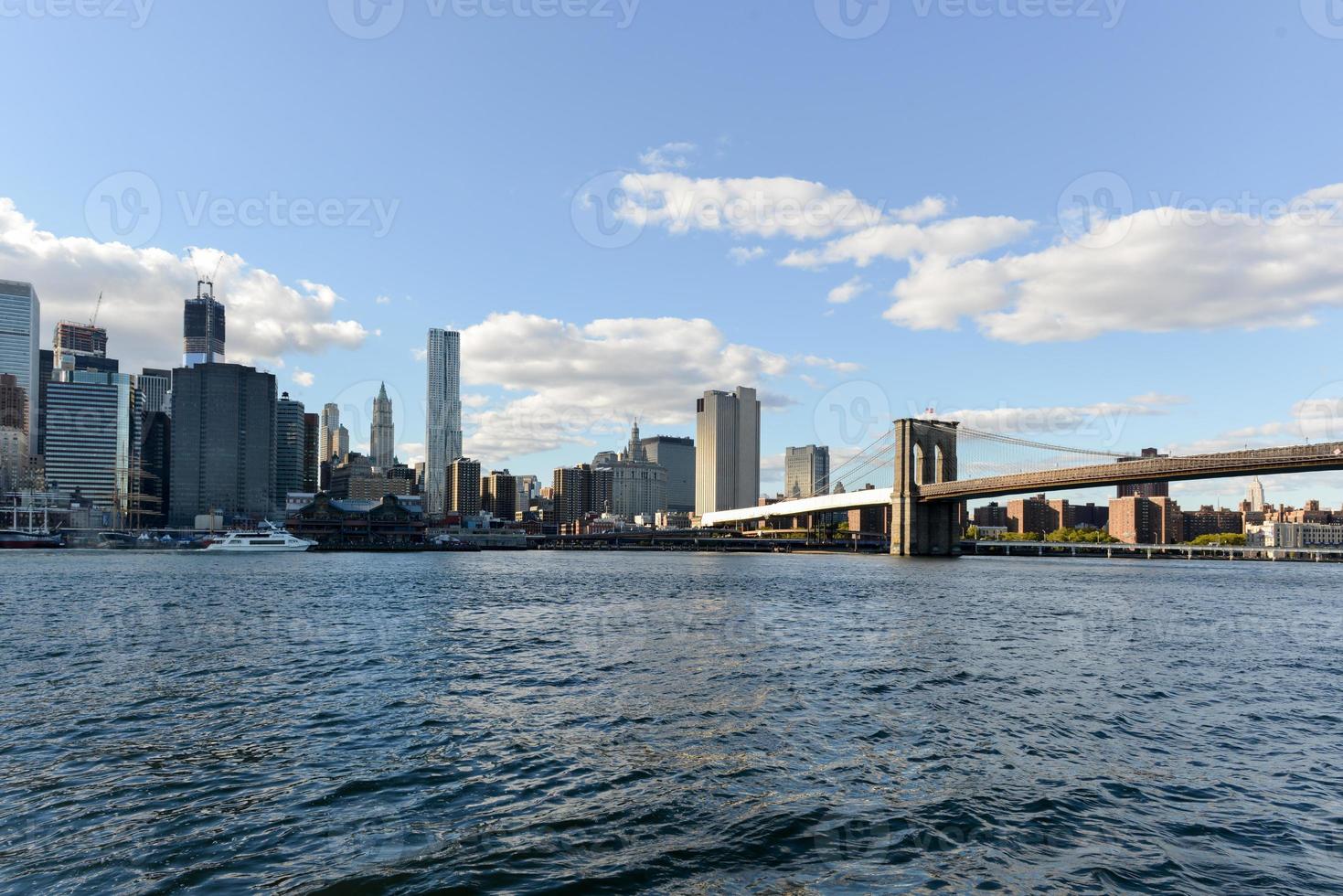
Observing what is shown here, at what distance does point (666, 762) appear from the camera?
1448cm

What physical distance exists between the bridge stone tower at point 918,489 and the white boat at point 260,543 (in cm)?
11067

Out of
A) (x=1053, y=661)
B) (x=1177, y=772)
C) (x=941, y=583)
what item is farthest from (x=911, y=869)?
(x=941, y=583)

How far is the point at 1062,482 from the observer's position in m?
98.2

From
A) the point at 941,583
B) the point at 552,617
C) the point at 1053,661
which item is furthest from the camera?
the point at 941,583

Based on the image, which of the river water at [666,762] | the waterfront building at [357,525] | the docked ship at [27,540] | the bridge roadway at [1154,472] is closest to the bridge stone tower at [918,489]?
the bridge roadway at [1154,472]

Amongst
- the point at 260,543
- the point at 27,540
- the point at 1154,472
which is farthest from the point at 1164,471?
the point at 27,540

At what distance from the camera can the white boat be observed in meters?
146

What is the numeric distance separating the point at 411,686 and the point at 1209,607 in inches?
1916

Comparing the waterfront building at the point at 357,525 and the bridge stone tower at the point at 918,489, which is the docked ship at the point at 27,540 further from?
the bridge stone tower at the point at 918,489

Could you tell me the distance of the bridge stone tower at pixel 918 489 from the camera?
125 metres

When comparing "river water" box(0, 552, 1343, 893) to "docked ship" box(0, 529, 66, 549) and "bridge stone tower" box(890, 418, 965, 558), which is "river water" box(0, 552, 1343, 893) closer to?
"bridge stone tower" box(890, 418, 965, 558)

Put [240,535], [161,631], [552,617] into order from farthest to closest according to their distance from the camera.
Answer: [240,535]
[552,617]
[161,631]

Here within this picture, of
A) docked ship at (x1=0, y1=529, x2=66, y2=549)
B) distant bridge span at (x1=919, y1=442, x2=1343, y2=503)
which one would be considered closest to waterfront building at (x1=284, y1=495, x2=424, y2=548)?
docked ship at (x1=0, y1=529, x2=66, y2=549)

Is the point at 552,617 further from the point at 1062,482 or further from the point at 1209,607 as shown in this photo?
the point at 1062,482
